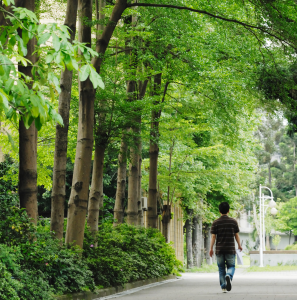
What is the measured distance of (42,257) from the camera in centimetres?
852

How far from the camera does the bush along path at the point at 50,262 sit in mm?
7477

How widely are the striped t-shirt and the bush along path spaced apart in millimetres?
2687

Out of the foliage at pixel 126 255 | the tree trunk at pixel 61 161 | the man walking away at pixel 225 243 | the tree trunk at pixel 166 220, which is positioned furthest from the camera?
the tree trunk at pixel 166 220

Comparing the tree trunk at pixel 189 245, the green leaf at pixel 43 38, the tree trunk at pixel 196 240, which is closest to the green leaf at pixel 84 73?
the green leaf at pixel 43 38

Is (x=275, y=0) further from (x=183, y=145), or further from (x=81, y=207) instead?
(x=183, y=145)

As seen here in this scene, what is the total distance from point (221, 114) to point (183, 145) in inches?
354

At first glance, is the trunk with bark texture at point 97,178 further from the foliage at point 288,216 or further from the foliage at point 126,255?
the foliage at point 288,216

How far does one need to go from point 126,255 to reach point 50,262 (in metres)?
5.53

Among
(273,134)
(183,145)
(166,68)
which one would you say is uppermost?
(273,134)

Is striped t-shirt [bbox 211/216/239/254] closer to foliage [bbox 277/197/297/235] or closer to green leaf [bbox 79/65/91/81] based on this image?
green leaf [bbox 79/65/91/81]

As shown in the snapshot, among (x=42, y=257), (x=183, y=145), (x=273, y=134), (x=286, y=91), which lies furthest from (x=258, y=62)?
(x=273, y=134)

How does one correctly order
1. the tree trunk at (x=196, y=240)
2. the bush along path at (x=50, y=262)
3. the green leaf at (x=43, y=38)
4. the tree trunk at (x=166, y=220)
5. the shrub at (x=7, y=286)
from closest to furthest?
the green leaf at (x=43, y=38)
the shrub at (x=7, y=286)
the bush along path at (x=50, y=262)
the tree trunk at (x=166, y=220)
the tree trunk at (x=196, y=240)

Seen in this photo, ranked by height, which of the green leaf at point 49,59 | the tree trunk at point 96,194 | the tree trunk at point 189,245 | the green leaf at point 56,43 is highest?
the green leaf at point 56,43

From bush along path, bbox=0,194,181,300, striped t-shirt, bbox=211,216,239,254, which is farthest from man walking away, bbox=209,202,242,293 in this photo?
bush along path, bbox=0,194,181,300
